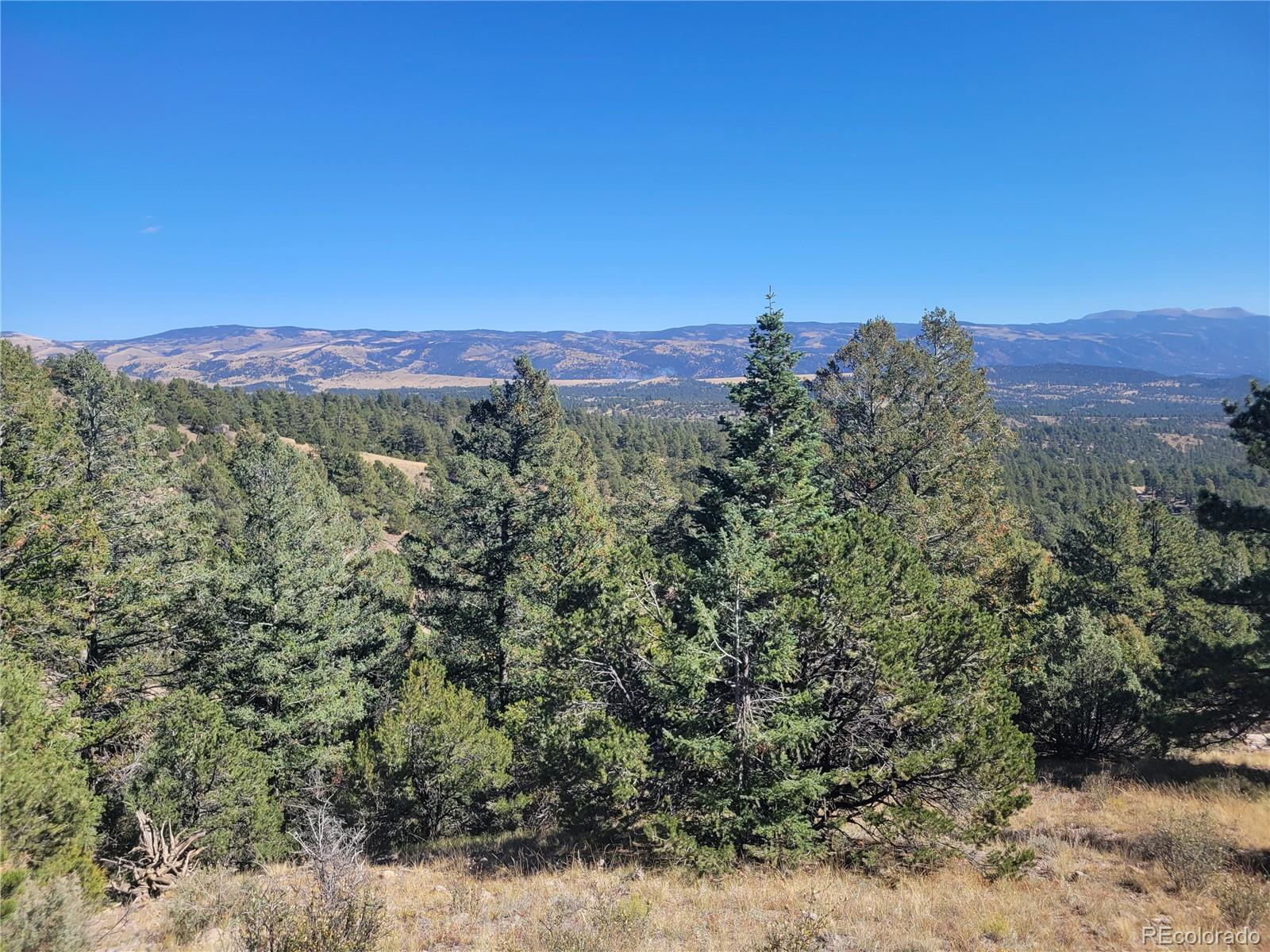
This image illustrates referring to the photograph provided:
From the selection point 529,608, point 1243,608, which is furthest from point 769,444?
point 1243,608

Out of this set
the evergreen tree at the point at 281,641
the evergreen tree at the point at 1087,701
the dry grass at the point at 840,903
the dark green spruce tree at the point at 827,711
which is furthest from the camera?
the evergreen tree at the point at 1087,701

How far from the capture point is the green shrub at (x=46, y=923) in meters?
5.83

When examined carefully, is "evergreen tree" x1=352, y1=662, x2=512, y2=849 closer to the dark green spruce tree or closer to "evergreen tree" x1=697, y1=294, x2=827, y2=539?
the dark green spruce tree

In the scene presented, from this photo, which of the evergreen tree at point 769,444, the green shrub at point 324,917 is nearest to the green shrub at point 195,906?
the green shrub at point 324,917

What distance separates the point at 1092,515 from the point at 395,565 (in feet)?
112

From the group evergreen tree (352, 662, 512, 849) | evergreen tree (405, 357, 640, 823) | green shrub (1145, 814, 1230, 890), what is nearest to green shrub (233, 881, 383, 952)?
evergreen tree (405, 357, 640, 823)

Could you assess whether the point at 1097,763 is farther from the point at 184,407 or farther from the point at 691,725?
the point at 184,407

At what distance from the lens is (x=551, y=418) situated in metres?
34.6

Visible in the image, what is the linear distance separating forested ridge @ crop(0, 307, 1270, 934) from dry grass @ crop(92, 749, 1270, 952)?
0.68m

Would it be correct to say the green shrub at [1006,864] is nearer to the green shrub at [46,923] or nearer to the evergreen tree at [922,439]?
the evergreen tree at [922,439]

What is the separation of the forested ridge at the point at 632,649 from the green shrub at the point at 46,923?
28cm

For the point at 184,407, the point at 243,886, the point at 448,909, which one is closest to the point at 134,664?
the point at 243,886

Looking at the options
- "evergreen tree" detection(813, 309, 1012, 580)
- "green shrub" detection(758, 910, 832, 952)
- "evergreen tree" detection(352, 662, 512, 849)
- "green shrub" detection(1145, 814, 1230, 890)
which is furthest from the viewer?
"evergreen tree" detection(813, 309, 1012, 580)

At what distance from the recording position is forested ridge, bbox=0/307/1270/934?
9508 mm
